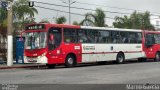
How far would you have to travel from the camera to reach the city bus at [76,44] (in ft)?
84.7

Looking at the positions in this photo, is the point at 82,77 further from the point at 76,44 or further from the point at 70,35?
the point at 76,44

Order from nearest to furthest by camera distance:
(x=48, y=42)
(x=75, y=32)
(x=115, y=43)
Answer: (x=48, y=42), (x=75, y=32), (x=115, y=43)

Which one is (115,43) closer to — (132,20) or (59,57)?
(59,57)

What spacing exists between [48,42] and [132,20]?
4136cm

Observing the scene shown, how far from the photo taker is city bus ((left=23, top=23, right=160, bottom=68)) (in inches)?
1017

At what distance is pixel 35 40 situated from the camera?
1028 inches

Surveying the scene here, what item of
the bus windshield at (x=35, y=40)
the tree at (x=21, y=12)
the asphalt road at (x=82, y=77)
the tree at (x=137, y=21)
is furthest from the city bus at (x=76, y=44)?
the tree at (x=137, y=21)

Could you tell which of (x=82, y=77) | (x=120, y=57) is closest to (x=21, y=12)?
(x=120, y=57)

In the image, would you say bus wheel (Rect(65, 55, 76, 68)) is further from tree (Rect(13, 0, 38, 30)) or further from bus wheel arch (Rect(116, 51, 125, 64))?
tree (Rect(13, 0, 38, 30))

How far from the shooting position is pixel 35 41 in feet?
85.7

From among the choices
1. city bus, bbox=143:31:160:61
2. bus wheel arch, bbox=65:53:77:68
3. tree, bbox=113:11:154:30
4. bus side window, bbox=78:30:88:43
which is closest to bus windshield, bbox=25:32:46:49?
bus wheel arch, bbox=65:53:77:68

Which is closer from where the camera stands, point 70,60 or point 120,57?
point 70,60

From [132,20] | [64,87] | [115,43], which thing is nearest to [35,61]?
[115,43]

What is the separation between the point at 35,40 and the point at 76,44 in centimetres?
321
